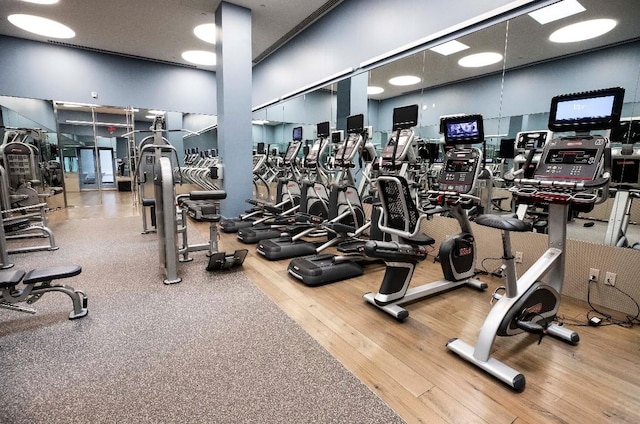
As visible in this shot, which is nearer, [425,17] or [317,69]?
[425,17]

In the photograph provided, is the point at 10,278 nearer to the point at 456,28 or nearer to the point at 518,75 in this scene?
the point at 456,28

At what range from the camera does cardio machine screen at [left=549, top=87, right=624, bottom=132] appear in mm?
2094

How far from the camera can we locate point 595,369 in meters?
2.01

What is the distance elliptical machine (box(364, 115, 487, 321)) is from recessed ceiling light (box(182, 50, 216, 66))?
743cm

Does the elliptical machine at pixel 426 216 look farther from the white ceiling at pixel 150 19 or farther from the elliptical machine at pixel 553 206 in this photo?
the white ceiling at pixel 150 19

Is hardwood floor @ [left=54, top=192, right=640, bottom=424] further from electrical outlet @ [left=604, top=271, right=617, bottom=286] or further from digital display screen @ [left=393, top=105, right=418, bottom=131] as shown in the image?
digital display screen @ [left=393, top=105, right=418, bottom=131]

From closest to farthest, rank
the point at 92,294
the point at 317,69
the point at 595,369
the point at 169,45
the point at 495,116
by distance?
1. the point at 595,369
2. the point at 92,294
3. the point at 495,116
4. the point at 317,69
5. the point at 169,45

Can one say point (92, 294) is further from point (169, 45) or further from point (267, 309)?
point (169, 45)

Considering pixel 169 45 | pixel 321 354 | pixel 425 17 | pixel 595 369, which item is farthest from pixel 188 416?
pixel 169 45

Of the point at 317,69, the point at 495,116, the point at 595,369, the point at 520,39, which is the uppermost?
the point at 317,69

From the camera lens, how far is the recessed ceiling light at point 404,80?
4992mm

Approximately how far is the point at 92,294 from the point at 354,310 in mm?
2439

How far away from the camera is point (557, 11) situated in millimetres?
3260

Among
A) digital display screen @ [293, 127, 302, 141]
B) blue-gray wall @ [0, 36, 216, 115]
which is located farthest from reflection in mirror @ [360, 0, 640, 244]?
blue-gray wall @ [0, 36, 216, 115]
